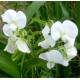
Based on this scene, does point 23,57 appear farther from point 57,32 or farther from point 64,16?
point 64,16

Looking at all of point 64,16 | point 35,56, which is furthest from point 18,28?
point 64,16

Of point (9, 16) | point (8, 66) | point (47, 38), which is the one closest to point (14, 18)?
point (9, 16)

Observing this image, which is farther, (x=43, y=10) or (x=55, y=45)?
(x=43, y=10)

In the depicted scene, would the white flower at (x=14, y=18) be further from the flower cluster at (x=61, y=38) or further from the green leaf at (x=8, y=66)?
the green leaf at (x=8, y=66)

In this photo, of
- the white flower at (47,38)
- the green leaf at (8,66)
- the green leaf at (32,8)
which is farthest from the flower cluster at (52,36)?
the green leaf at (32,8)

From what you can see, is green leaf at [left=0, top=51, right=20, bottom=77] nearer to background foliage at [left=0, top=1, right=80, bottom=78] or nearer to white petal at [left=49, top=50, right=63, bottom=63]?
background foliage at [left=0, top=1, right=80, bottom=78]

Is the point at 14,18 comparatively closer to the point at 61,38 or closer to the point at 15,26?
the point at 15,26
